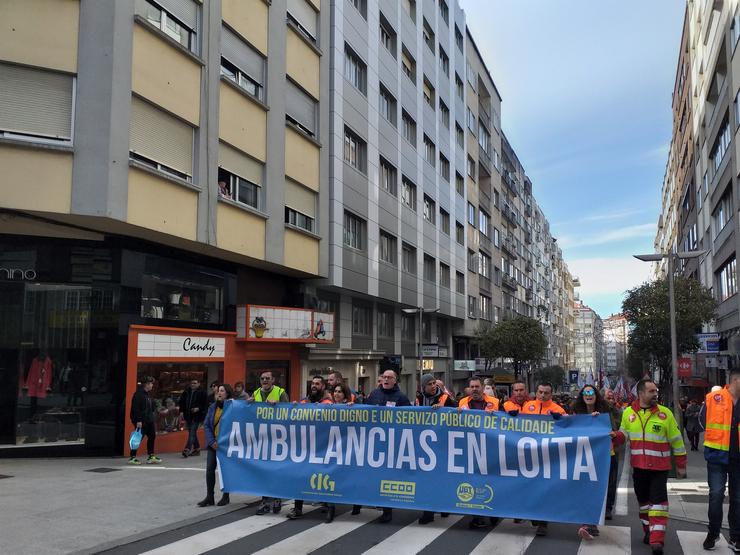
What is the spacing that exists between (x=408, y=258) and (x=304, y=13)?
1383 centimetres

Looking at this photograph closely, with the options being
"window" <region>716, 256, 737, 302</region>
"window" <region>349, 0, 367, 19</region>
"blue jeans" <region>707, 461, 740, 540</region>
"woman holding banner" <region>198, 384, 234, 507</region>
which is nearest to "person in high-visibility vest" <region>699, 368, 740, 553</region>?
"blue jeans" <region>707, 461, 740, 540</region>

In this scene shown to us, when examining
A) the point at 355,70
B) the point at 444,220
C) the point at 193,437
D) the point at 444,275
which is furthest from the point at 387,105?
the point at 193,437

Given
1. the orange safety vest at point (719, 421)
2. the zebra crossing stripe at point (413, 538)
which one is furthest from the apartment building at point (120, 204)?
the orange safety vest at point (719, 421)

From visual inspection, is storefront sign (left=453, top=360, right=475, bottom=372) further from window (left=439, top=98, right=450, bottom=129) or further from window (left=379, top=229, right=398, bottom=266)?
window (left=439, top=98, right=450, bottom=129)

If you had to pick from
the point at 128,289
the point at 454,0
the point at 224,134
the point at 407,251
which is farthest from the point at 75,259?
the point at 454,0

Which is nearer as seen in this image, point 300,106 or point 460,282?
point 300,106

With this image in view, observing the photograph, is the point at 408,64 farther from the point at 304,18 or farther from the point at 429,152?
the point at 304,18

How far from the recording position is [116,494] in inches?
386

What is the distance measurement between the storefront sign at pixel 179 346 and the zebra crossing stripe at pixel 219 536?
7818 mm

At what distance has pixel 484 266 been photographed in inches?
2004

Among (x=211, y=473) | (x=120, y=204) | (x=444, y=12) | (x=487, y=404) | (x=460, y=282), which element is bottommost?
(x=211, y=473)

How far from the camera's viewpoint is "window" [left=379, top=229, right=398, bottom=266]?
29594mm

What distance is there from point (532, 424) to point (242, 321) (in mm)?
12573

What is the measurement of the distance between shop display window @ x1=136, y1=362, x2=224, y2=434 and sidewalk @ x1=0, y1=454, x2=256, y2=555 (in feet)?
8.78
